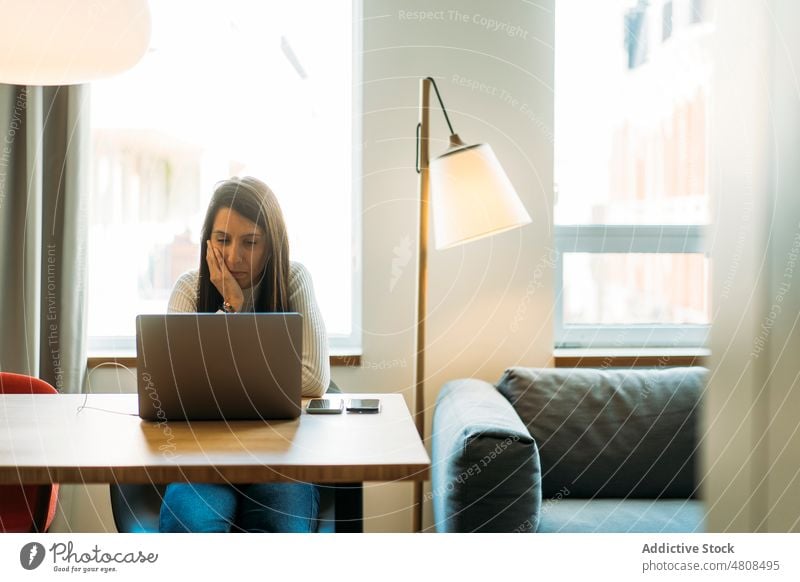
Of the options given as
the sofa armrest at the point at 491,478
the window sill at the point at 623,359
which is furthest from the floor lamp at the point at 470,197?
the window sill at the point at 623,359

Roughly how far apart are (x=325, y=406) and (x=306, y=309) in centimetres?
36

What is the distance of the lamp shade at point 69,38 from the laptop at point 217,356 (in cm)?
36

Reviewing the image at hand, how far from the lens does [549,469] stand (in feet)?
5.55

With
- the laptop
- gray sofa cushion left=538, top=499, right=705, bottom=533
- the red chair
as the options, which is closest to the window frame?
gray sofa cushion left=538, top=499, right=705, bottom=533

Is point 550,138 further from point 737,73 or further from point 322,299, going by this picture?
point 737,73

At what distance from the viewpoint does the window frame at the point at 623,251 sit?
2107 mm

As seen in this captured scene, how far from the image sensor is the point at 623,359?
2.03m

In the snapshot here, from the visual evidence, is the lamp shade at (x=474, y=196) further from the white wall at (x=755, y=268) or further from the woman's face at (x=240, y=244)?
the white wall at (x=755, y=268)

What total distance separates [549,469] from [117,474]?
1.09 metres

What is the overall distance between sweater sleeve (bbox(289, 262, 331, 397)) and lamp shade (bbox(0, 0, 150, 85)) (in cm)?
63

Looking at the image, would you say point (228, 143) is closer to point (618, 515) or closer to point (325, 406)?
point (325, 406)

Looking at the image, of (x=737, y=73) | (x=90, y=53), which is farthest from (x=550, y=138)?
(x=737, y=73)

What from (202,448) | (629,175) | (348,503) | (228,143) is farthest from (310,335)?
(629,175)
